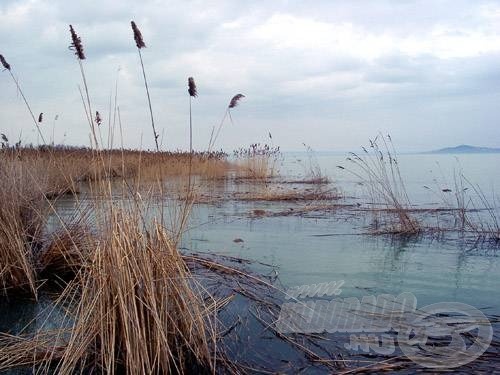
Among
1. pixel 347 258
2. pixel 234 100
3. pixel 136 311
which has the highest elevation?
pixel 234 100

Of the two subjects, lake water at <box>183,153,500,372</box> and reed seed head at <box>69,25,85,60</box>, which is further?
lake water at <box>183,153,500,372</box>

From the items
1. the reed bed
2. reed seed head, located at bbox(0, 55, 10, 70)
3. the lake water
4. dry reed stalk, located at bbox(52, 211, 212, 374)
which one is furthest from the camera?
the reed bed

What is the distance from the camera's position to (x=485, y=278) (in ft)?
16.4

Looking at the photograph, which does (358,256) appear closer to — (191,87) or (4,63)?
(191,87)

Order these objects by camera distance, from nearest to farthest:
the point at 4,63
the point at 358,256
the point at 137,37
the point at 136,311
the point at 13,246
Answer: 1. the point at 136,311
2. the point at 137,37
3. the point at 4,63
4. the point at 13,246
5. the point at 358,256

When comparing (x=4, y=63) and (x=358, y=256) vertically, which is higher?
(x=4, y=63)

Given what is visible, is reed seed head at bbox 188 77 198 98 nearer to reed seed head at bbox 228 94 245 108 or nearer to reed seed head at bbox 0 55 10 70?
reed seed head at bbox 228 94 245 108

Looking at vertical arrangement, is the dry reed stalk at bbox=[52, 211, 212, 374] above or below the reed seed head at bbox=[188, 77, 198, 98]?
below

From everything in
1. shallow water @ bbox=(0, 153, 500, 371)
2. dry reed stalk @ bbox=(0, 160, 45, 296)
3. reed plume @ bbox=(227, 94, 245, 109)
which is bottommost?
shallow water @ bbox=(0, 153, 500, 371)

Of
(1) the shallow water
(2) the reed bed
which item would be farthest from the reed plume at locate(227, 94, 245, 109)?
(2) the reed bed

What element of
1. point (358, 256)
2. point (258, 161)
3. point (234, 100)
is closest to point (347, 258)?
point (358, 256)

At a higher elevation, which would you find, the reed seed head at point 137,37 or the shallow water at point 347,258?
the reed seed head at point 137,37

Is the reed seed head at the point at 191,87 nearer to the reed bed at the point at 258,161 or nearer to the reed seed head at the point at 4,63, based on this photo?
the reed seed head at the point at 4,63

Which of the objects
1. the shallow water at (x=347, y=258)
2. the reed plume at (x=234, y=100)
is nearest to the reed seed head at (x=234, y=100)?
the reed plume at (x=234, y=100)
